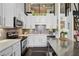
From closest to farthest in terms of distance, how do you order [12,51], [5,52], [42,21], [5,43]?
1. [5,52]
2. [12,51]
3. [5,43]
4. [42,21]

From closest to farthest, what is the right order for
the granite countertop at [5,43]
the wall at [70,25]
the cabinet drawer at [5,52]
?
the cabinet drawer at [5,52] < the granite countertop at [5,43] < the wall at [70,25]

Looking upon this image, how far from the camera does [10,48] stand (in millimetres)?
1678

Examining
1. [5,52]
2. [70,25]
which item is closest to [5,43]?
[5,52]

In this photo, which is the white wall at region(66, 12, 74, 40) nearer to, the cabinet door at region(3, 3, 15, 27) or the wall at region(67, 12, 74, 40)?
the wall at region(67, 12, 74, 40)

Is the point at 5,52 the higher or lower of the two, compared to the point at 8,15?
lower

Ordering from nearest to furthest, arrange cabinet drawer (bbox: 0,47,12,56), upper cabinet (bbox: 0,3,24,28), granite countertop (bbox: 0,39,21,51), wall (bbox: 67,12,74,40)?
1. cabinet drawer (bbox: 0,47,12,56)
2. granite countertop (bbox: 0,39,21,51)
3. upper cabinet (bbox: 0,3,24,28)
4. wall (bbox: 67,12,74,40)

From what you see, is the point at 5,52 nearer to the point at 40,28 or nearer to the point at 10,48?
the point at 10,48

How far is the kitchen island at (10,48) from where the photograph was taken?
1495mm

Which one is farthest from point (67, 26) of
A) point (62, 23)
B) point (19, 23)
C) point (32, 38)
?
point (19, 23)

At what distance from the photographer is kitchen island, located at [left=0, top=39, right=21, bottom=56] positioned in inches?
58.9

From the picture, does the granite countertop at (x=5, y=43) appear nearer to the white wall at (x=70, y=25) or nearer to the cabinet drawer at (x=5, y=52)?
the cabinet drawer at (x=5, y=52)

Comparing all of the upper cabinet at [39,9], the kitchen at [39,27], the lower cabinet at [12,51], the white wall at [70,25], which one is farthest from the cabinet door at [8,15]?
the white wall at [70,25]

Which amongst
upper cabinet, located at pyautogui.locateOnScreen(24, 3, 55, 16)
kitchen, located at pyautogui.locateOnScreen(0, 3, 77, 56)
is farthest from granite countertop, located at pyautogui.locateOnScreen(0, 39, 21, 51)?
upper cabinet, located at pyautogui.locateOnScreen(24, 3, 55, 16)

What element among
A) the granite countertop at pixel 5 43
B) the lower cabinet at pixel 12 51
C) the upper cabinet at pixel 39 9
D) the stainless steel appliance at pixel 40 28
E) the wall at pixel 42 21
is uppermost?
the upper cabinet at pixel 39 9
